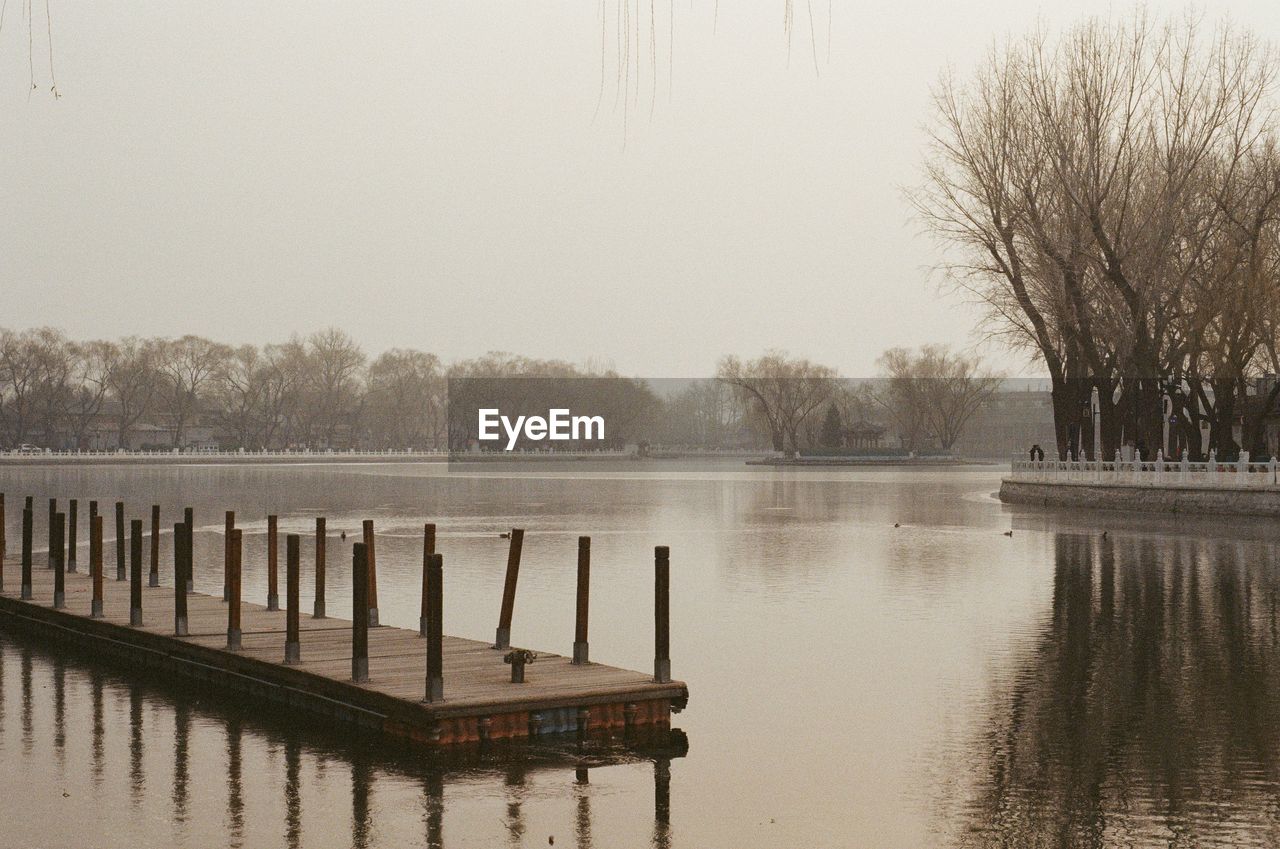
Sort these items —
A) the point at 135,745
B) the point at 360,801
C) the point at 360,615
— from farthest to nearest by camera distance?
1. the point at 360,615
2. the point at 135,745
3. the point at 360,801

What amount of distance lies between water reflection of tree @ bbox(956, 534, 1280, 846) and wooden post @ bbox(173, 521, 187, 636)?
8.46 m

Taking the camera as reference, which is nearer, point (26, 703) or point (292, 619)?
point (292, 619)

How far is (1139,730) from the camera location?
13281 mm

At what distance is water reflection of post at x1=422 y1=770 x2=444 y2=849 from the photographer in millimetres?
9805

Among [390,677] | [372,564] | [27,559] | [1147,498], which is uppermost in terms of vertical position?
[372,564]

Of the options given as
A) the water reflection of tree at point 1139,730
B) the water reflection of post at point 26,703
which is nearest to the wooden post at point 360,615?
the water reflection of post at point 26,703

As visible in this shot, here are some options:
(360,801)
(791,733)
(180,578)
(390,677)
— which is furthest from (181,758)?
(791,733)

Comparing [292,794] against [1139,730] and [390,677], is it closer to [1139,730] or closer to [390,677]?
[390,677]

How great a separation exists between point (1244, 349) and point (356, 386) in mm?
156158

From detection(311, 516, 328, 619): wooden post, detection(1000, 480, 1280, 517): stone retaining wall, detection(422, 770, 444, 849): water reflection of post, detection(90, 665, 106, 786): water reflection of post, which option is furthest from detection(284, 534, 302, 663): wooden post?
detection(1000, 480, 1280, 517): stone retaining wall

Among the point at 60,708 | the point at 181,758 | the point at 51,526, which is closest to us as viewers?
the point at 181,758

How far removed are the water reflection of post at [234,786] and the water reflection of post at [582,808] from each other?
212 centimetres

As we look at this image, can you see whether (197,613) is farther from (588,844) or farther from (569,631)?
(588,844)

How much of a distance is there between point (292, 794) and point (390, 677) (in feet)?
9.59
